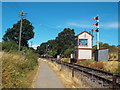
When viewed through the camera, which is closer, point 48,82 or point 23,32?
point 48,82

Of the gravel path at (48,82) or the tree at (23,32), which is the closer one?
the gravel path at (48,82)

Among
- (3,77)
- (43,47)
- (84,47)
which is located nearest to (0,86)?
(3,77)

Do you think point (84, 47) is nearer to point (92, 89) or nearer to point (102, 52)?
point (102, 52)

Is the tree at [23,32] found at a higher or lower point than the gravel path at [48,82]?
higher

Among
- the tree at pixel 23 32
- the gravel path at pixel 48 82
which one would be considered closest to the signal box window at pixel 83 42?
the tree at pixel 23 32

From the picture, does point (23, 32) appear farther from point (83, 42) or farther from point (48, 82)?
point (48, 82)

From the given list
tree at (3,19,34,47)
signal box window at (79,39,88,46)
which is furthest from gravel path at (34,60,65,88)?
tree at (3,19,34,47)

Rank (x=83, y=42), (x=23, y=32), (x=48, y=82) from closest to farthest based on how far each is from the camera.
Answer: (x=48, y=82), (x=83, y=42), (x=23, y=32)

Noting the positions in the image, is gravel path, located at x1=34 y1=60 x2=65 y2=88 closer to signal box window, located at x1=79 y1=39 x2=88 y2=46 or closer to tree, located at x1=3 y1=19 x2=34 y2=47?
signal box window, located at x1=79 y1=39 x2=88 y2=46

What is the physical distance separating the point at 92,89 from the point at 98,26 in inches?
1239

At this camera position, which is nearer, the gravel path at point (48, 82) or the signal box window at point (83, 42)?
the gravel path at point (48, 82)

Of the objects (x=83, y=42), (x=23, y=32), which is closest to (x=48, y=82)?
(x=83, y=42)

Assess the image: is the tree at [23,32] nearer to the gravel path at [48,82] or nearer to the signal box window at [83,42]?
the signal box window at [83,42]

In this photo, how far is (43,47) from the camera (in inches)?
5837
